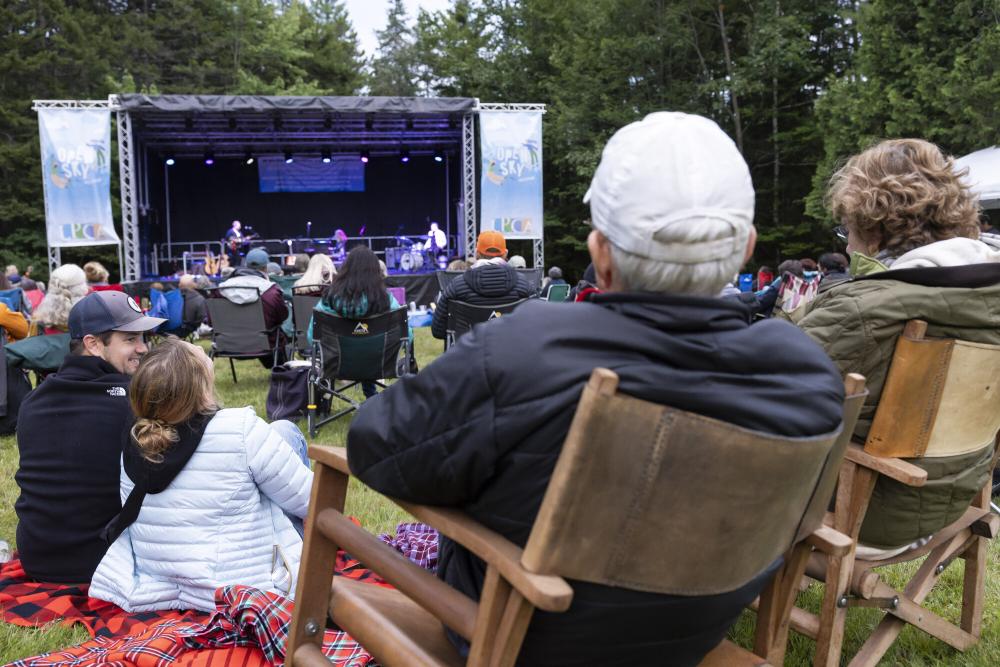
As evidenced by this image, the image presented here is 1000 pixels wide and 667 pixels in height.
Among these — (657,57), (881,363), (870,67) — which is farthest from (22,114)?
(881,363)

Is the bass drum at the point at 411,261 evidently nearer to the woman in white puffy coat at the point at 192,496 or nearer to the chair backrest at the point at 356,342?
the chair backrest at the point at 356,342

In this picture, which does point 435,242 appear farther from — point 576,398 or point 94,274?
point 576,398

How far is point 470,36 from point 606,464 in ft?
84.1

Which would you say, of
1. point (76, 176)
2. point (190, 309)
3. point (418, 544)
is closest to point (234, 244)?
point (76, 176)

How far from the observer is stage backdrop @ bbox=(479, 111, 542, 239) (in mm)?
12852

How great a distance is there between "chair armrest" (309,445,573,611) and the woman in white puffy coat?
112 cm

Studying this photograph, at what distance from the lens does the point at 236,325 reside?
647cm

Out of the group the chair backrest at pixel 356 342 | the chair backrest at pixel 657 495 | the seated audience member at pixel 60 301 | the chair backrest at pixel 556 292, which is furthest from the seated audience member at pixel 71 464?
the chair backrest at pixel 556 292

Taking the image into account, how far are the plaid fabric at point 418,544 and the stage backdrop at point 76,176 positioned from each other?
11.1 m

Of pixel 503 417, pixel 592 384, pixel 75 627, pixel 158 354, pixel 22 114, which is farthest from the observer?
pixel 22 114

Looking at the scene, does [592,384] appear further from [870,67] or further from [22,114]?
[22,114]

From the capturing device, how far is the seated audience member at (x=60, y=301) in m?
4.79

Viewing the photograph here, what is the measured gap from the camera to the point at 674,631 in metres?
1.13

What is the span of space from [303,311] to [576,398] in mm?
5524
